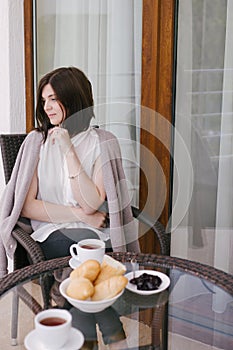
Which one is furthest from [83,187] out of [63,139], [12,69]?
[12,69]

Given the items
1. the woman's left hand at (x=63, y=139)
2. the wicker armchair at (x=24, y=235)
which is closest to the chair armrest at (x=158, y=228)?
the wicker armchair at (x=24, y=235)

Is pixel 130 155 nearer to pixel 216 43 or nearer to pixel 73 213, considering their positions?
pixel 73 213

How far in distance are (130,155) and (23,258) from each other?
71 cm

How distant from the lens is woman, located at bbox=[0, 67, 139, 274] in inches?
98.0

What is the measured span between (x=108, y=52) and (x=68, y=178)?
2.37 feet

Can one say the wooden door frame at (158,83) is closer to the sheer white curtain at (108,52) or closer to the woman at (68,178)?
the sheer white curtain at (108,52)

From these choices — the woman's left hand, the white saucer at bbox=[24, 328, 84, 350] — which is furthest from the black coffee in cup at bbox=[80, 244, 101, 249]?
the woman's left hand

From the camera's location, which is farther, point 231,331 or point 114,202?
point 114,202

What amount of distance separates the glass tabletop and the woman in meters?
0.49

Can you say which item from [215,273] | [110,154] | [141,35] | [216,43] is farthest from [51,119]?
[215,273]

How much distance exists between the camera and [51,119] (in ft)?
8.48

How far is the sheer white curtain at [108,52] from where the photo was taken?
2.78 m

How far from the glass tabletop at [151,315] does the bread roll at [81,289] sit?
0.05 m

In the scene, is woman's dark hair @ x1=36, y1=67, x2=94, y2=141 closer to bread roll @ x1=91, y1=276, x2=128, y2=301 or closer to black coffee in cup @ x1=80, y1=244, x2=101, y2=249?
black coffee in cup @ x1=80, y1=244, x2=101, y2=249
